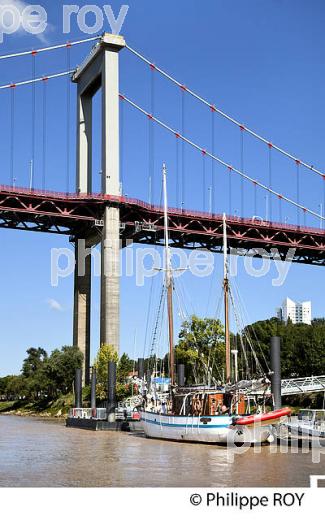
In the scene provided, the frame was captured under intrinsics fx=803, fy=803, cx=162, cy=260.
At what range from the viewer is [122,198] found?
278 ft

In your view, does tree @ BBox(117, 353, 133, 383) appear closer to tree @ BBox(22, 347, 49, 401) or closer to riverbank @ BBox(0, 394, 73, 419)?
riverbank @ BBox(0, 394, 73, 419)

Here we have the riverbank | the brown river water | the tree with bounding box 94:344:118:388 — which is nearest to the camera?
the brown river water

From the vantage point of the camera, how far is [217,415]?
40.1m

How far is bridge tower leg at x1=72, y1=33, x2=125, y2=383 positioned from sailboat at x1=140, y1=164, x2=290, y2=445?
109 ft

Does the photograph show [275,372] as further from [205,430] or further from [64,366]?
[64,366]

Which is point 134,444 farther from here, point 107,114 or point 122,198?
point 107,114

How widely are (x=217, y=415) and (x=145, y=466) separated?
11.1 meters

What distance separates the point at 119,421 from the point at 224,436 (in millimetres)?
16209

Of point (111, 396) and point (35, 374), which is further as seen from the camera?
point (35, 374)

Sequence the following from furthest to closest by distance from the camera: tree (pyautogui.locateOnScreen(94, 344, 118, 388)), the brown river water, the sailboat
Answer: tree (pyautogui.locateOnScreen(94, 344, 118, 388)) → the sailboat → the brown river water

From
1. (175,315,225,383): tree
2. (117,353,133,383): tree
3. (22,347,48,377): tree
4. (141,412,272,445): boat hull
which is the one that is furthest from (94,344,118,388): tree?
(22,347,48,377): tree

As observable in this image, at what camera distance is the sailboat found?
37938mm

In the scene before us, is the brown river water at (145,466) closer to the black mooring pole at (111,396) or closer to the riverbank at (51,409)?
the black mooring pole at (111,396)

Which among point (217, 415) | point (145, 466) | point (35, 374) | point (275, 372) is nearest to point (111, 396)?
point (217, 415)
